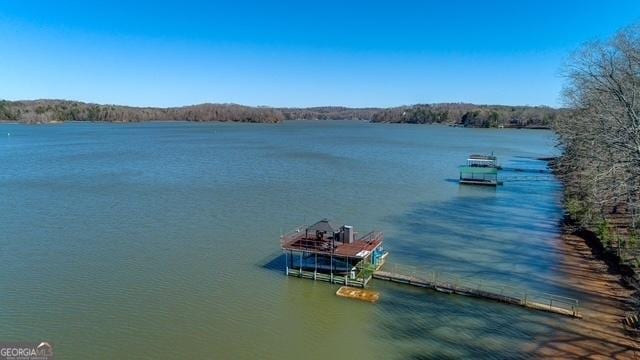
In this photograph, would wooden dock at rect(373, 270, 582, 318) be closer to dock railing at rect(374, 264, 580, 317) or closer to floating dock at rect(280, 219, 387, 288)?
dock railing at rect(374, 264, 580, 317)

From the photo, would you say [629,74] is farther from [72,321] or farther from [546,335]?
[72,321]

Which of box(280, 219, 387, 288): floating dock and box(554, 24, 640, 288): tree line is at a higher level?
box(554, 24, 640, 288): tree line

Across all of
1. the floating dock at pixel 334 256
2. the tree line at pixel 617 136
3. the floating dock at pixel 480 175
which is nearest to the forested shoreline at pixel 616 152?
the tree line at pixel 617 136

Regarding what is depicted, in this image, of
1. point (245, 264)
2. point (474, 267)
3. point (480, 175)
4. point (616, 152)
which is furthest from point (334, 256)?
point (480, 175)

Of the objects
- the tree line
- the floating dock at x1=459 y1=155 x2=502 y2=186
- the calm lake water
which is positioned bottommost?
the calm lake water

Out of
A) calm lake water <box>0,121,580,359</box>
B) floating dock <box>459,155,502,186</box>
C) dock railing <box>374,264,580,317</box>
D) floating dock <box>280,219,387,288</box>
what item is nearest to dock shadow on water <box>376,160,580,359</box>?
calm lake water <box>0,121,580,359</box>

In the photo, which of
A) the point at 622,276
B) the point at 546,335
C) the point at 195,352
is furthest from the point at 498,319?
the point at 195,352
